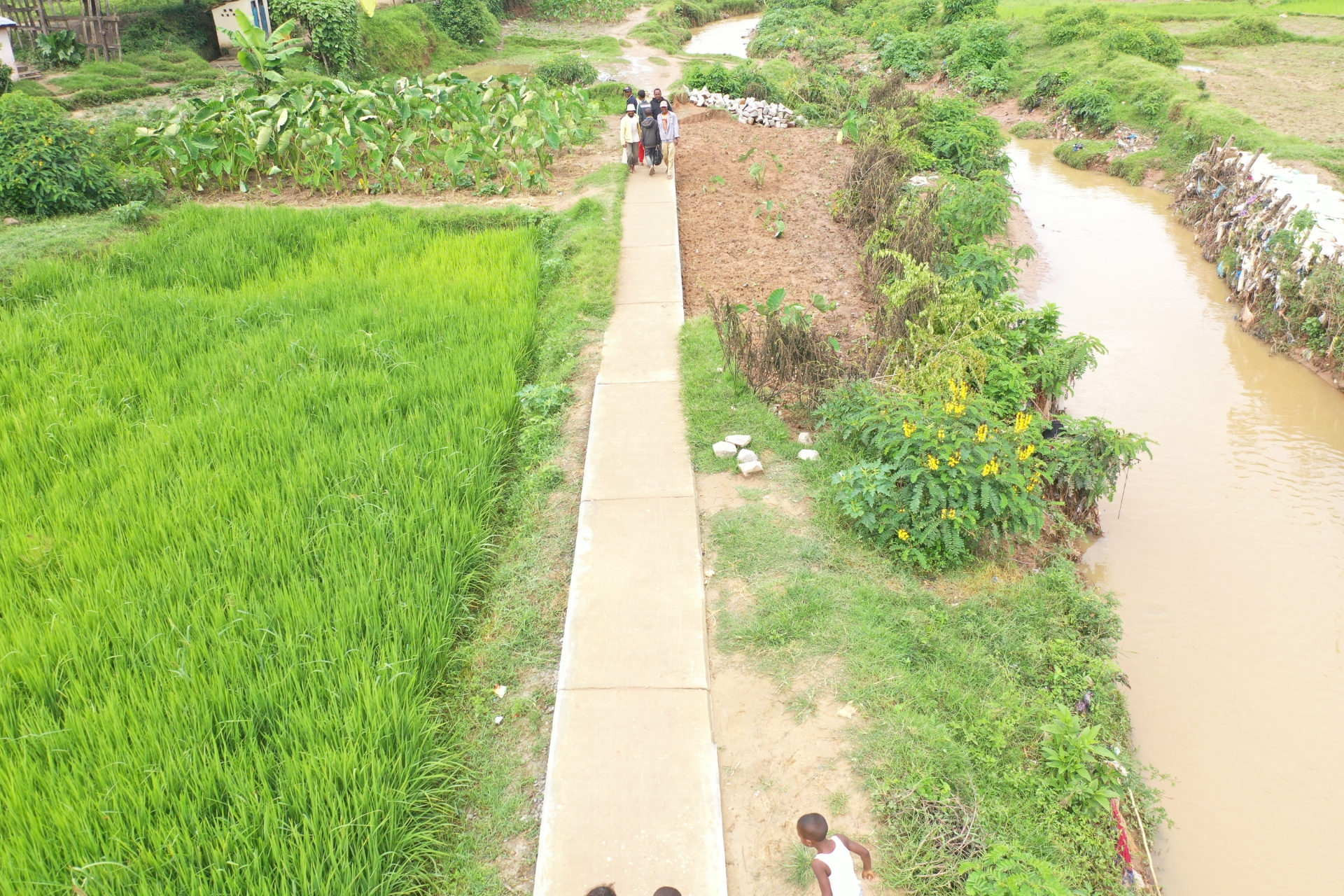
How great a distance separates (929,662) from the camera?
470 cm

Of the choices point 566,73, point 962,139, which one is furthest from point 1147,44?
point 566,73

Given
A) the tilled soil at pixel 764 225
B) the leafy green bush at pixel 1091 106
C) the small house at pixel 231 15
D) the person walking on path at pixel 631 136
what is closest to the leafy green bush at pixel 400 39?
the small house at pixel 231 15

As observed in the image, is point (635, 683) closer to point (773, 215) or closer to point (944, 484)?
point (944, 484)

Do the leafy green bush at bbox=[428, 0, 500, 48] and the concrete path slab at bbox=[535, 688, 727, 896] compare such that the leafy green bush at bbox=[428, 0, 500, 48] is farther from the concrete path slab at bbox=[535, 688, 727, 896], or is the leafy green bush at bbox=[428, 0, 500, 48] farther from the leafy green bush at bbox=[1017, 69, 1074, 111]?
the concrete path slab at bbox=[535, 688, 727, 896]

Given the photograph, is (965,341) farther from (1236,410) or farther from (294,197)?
(294,197)

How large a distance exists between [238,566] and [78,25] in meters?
19.8

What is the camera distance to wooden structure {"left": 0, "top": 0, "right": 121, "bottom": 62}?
1770 cm

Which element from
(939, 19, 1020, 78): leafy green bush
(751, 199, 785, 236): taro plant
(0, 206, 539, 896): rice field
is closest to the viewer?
(0, 206, 539, 896): rice field

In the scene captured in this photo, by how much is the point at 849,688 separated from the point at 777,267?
6.44 meters

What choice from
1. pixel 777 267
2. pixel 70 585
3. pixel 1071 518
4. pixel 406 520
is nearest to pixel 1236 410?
pixel 1071 518

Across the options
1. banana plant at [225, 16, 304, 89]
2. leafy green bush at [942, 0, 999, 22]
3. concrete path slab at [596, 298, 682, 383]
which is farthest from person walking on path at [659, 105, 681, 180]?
leafy green bush at [942, 0, 999, 22]

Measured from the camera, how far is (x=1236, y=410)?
28.1 feet

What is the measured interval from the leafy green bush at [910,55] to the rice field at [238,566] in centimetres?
1956

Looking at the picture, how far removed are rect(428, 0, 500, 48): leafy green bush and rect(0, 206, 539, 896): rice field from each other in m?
20.0
